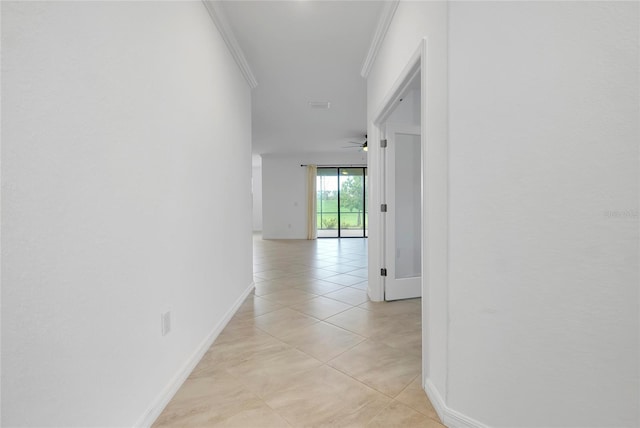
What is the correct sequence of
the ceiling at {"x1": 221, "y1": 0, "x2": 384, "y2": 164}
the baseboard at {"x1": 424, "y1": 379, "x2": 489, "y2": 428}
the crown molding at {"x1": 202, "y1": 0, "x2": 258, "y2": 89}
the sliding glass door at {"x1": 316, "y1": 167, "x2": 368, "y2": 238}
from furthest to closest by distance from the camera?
the sliding glass door at {"x1": 316, "y1": 167, "x2": 368, "y2": 238} → the ceiling at {"x1": 221, "y1": 0, "x2": 384, "y2": 164} → the crown molding at {"x1": 202, "y1": 0, "x2": 258, "y2": 89} → the baseboard at {"x1": 424, "y1": 379, "x2": 489, "y2": 428}

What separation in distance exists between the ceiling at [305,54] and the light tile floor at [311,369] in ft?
8.32

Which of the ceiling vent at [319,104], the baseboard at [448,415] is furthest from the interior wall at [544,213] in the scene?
the ceiling vent at [319,104]

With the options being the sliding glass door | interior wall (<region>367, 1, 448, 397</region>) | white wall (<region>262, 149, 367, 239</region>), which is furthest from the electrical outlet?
the sliding glass door

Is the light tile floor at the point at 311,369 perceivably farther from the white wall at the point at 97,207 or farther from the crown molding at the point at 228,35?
the crown molding at the point at 228,35

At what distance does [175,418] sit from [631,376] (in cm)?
178

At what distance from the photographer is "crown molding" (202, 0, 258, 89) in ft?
7.43

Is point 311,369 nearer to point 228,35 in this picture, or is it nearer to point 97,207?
point 97,207

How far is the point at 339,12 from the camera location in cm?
246

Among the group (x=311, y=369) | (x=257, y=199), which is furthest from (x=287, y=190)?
(x=311, y=369)

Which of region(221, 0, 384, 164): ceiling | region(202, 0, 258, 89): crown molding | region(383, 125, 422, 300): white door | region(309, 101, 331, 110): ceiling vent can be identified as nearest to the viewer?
region(202, 0, 258, 89): crown molding

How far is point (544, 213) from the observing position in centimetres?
111

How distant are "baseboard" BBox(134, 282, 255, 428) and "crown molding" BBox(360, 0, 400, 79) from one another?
2.70 metres

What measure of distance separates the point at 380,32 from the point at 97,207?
2471mm

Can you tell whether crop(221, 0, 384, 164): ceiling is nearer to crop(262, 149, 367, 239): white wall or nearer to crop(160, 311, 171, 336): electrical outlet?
crop(160, 311, 171, 336): electrical outlet
